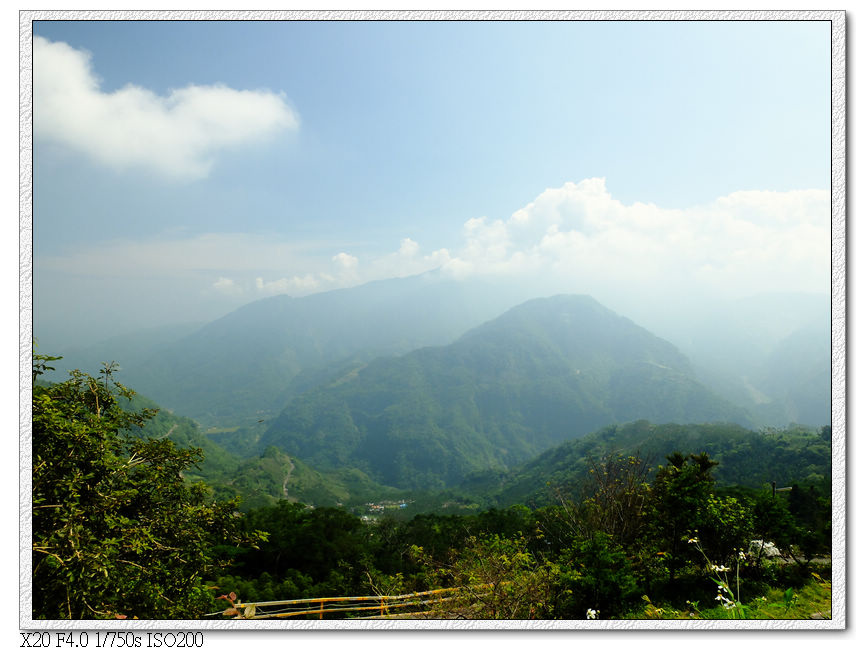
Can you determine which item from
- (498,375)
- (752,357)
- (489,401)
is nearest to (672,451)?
(489,401)

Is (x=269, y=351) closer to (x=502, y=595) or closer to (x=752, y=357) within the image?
(x=752, y=357)

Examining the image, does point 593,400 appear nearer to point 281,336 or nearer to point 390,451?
point 390,451

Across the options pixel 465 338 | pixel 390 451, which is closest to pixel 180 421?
pixel 390 451

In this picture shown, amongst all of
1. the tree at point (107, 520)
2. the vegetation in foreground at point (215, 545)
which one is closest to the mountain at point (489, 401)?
the vegetation in foreground at point (215, 545)

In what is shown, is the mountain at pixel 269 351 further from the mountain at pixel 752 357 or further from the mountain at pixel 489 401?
the mountain at pixel 752 357

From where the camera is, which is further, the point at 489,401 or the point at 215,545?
the point at 489,401

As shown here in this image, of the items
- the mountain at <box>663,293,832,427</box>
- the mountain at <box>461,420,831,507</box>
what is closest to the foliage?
the mountain at <box>461,420,831,507</box>
